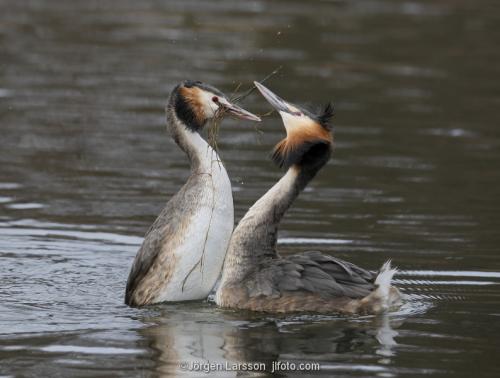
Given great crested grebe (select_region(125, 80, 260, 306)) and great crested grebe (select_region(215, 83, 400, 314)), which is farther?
great crested grebe (select_region(125, 80, 260, 306))

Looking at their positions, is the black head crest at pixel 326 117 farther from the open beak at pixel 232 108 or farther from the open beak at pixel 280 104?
the open beak at pixel 232 108

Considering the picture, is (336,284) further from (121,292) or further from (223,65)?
(223,65)

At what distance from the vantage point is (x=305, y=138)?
392 inches

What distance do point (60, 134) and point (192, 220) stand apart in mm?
6345

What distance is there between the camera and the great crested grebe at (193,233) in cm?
1004

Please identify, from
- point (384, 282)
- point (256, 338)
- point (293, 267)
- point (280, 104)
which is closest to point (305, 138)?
point (280, 104)

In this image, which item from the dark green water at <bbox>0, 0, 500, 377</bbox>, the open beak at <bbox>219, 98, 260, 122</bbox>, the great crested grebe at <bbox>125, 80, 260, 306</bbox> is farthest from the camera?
the open beak at <bbox>219, 98, 260, 122</bbox>

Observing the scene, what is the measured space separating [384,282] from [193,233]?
5.08 feet

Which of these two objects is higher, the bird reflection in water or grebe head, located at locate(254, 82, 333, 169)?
grebe head, located at locate(254, 82, 333, 169)

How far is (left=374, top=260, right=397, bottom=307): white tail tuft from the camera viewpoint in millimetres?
9336

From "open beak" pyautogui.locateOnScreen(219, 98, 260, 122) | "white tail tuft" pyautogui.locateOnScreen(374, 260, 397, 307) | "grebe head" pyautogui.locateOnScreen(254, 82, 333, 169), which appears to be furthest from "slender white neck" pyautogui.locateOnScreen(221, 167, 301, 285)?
"white tail tuft" pyautogui.locateOnScreen(374, 260, 397, 307)

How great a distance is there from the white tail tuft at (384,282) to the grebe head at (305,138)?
1096 millimetres

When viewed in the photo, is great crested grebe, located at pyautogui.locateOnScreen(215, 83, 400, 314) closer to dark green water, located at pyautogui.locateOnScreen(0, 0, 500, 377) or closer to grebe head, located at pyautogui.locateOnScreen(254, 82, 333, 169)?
grebe head, located at pyautogui.locateOnScreen(254, 82, 333, 169)

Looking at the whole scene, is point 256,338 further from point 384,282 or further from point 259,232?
point 259,232
